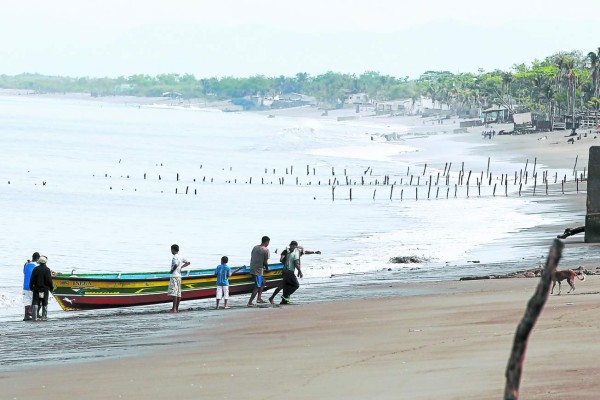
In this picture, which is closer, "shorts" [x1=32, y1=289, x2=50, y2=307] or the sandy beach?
the sandy beach

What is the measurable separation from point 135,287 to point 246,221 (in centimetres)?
2828

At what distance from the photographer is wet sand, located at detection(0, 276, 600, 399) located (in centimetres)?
1214

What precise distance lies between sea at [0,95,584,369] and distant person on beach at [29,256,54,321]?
66 centimetres

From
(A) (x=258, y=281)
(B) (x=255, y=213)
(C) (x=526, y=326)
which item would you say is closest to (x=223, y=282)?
(A) (x=258, y=281)

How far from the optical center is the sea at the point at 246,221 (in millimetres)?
→ 28062

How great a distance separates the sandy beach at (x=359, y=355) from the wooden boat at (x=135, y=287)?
259 cm

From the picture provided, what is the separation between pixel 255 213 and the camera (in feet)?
192

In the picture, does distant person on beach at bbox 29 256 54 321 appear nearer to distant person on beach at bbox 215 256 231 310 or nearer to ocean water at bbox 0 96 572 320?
ocean water at bbox 0 96 572 320

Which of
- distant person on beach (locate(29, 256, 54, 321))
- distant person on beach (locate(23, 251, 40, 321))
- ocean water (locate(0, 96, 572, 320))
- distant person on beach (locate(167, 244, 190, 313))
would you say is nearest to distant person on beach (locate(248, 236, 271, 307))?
distant person on beach (locate(167, 244, 190, 313))

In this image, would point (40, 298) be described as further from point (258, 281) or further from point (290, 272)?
point (290, 272)

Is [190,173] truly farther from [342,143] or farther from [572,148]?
[342,143]

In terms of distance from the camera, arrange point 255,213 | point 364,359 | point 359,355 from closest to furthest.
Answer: point 364,359 → point 359,355 → point 255,213

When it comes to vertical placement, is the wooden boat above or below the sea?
above

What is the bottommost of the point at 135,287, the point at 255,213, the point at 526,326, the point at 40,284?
the point at 255,213
